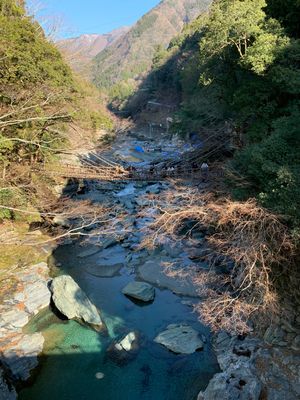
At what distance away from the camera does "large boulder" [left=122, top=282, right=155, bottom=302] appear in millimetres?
8711

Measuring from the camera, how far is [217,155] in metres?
14.9

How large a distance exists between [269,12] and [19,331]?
1129cm

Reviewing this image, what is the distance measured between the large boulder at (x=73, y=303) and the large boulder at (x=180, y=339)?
152 centimetres

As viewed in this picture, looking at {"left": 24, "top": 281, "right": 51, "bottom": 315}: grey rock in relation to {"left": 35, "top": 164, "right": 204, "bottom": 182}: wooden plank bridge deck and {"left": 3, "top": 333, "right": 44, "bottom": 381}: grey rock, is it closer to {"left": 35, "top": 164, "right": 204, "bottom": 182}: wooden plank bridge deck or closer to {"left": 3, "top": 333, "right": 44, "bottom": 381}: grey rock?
{"left": 3, "top": 333, "right": 44, "bottom": 381}: grey rock

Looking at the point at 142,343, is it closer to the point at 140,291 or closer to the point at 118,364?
the point at 118,364

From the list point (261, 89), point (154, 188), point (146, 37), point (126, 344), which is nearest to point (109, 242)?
point (126, 344)

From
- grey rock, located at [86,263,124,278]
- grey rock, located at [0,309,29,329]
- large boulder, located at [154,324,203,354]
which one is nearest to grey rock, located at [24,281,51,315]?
grey rock, located at [0,309,29,329]

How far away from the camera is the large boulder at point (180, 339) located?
6906 mm

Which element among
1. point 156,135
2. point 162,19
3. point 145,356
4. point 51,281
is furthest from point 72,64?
point 162,19

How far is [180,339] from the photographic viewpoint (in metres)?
7.10

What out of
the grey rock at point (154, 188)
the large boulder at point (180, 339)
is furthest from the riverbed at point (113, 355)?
the grey rock at point (154, 188)

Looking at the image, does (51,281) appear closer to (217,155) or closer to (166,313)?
(166,313)

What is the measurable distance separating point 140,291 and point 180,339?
2.03m

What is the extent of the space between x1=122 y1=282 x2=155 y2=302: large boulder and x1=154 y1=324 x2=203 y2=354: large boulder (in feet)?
4.42
